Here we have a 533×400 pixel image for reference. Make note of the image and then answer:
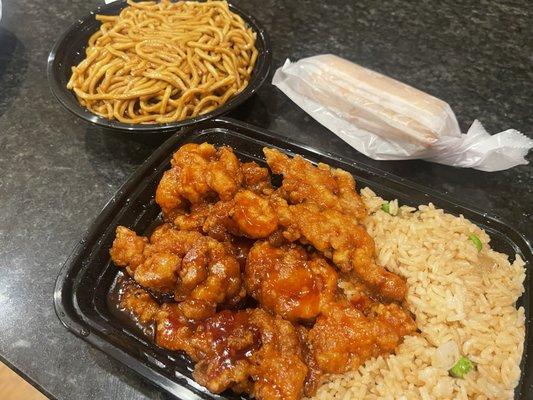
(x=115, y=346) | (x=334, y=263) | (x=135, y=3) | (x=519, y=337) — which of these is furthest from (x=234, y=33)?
(x=519, y=337)

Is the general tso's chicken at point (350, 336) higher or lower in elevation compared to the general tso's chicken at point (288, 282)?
lower

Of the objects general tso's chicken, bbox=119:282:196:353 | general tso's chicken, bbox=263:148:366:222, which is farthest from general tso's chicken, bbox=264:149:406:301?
general tso's chicken, bbox=119:282:196:353

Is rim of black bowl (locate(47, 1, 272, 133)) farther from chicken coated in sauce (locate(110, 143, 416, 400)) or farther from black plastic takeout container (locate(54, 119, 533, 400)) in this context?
chicken coated in sauce (locate(110, 143, 416, 400))

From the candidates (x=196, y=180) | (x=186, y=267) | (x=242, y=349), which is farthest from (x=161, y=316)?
(x=196, y=180)

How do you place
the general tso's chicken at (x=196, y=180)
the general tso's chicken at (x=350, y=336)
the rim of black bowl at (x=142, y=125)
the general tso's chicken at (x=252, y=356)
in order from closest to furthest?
the general tso's chicken at (x=252, y=356) < the general tso's chicken at (x=350, y=336) < the general tso's chicken at (x=196, y=180) < the rim of black bowl at (x=142, y=125)

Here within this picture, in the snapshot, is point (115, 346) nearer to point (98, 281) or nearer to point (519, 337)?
point (98, 281)

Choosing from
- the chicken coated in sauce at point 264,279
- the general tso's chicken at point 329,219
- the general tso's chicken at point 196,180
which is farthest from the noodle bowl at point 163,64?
the general tso's chicken at point 329,219

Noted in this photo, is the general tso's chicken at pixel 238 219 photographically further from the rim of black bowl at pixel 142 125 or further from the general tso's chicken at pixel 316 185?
the rim of black bowl at pixel 142 125

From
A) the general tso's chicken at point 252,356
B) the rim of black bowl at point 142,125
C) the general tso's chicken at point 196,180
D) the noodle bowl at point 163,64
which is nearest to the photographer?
the general tso's chicken at point 252,356
